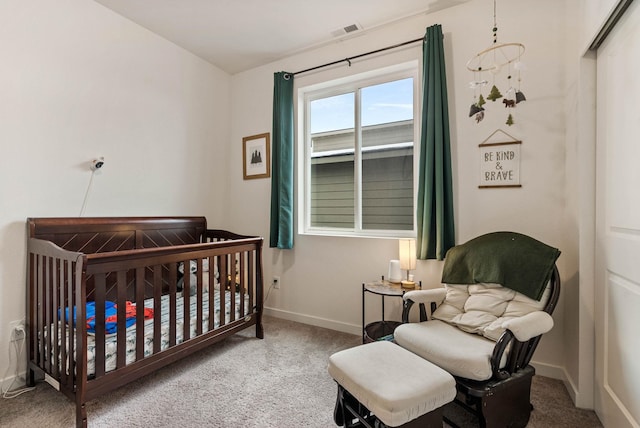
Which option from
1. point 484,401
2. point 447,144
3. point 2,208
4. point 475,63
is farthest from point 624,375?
point 2,208

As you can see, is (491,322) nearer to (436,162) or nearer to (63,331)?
(436,162)

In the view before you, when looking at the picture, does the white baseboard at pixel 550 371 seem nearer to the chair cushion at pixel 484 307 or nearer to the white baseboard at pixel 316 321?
the chair cushion at pixel 484 307

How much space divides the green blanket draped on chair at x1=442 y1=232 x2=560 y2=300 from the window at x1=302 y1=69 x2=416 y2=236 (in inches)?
28.0

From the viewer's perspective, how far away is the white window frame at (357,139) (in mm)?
2644

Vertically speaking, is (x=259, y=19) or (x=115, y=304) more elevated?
(x=259, y=19)

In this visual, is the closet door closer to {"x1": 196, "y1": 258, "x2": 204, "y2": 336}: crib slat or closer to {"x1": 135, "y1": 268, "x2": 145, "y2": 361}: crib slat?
{"x1": 196, "y1": 258, "x2": 204, "y2": 336}: crib slat

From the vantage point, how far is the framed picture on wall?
3.27 m

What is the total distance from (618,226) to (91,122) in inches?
132

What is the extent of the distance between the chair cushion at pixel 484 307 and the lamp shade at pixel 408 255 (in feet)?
1.22

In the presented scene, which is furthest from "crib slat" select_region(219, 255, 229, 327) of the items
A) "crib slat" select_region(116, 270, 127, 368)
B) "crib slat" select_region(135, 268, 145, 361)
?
"crib slat" select_region(116, 270, 127, 368)

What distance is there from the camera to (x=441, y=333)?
1723 mm

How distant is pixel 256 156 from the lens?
335 centimetres

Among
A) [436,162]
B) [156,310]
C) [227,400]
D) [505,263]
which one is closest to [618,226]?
[505,263]

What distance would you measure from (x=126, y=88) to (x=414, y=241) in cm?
268
